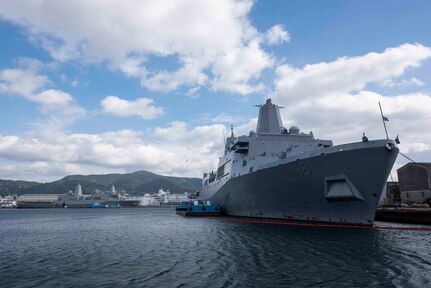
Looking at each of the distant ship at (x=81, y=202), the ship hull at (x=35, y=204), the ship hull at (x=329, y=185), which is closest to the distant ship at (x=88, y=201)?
the distant ship at (x=81, y=202)

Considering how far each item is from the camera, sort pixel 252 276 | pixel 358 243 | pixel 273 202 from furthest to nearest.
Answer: pixel 273 202
pixel 358 243
pixel 252 276

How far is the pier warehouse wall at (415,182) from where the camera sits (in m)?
56.0

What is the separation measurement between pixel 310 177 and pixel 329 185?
144 centimetres

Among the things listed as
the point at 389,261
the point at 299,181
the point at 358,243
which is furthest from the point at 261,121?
the point at 389,261

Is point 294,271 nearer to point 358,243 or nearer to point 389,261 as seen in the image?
point 389,261

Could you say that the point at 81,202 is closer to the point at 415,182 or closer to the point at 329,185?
the point at 415,182

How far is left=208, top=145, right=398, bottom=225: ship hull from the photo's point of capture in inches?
832

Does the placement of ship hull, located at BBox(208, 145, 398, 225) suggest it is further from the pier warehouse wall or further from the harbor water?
the pier warehouse wall

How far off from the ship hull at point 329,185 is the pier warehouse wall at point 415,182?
40119 mm

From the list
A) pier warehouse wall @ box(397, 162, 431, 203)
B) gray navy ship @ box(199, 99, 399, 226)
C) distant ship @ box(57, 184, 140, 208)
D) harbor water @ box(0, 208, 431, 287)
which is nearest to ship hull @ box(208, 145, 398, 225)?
gray navy ship @ box(199, 99, 399, 226)

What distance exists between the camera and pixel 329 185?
2314 centimetres

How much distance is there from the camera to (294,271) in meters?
12.2

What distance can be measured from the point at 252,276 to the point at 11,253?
51.2 ft

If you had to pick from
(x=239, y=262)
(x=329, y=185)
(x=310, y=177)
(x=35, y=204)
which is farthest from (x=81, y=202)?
(x=239, y=262)
